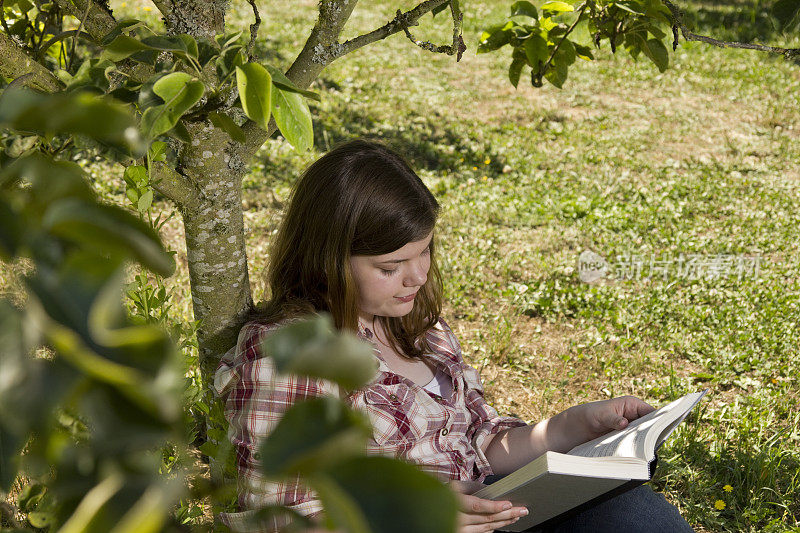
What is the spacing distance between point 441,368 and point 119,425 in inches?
68.9

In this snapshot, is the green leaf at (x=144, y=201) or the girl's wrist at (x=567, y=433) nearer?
the green leaf at (x=144, y=201)

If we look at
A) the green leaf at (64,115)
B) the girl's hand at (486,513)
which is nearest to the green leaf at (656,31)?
the girl's hand at (486,513)

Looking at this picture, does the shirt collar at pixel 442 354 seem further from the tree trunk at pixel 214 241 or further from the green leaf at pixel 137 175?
the green leaf at pixel 137 175

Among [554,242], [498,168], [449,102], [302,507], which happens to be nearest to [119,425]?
[302,507]

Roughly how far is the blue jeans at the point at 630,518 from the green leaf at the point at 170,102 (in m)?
1.42

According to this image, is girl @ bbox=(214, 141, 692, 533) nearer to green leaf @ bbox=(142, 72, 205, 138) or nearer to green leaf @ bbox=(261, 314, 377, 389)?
green leaf @ bbox=(142, 72, 205, 138)

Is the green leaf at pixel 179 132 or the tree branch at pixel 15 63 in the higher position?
the tree branch at pixel 15 63

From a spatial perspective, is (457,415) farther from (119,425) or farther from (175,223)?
(175,223)

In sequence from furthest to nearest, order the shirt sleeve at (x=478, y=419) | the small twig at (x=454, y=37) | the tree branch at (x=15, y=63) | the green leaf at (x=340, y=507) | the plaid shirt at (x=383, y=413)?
the shirt sleeve at (x=478, y=419)
the small twig at (x=454, y=37)
the plaid shirt at (x=383, y=413)
the tree branch at (x=15, y=63)
the green leaf at (x=340, y=507)

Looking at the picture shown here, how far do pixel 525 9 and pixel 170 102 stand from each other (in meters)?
1.41

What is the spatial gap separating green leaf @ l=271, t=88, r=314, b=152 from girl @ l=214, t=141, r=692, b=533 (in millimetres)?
759

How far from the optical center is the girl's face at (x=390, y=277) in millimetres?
1764

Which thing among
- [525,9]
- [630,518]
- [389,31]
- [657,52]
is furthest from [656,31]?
[630,518]

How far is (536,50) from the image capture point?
6.11 ft
